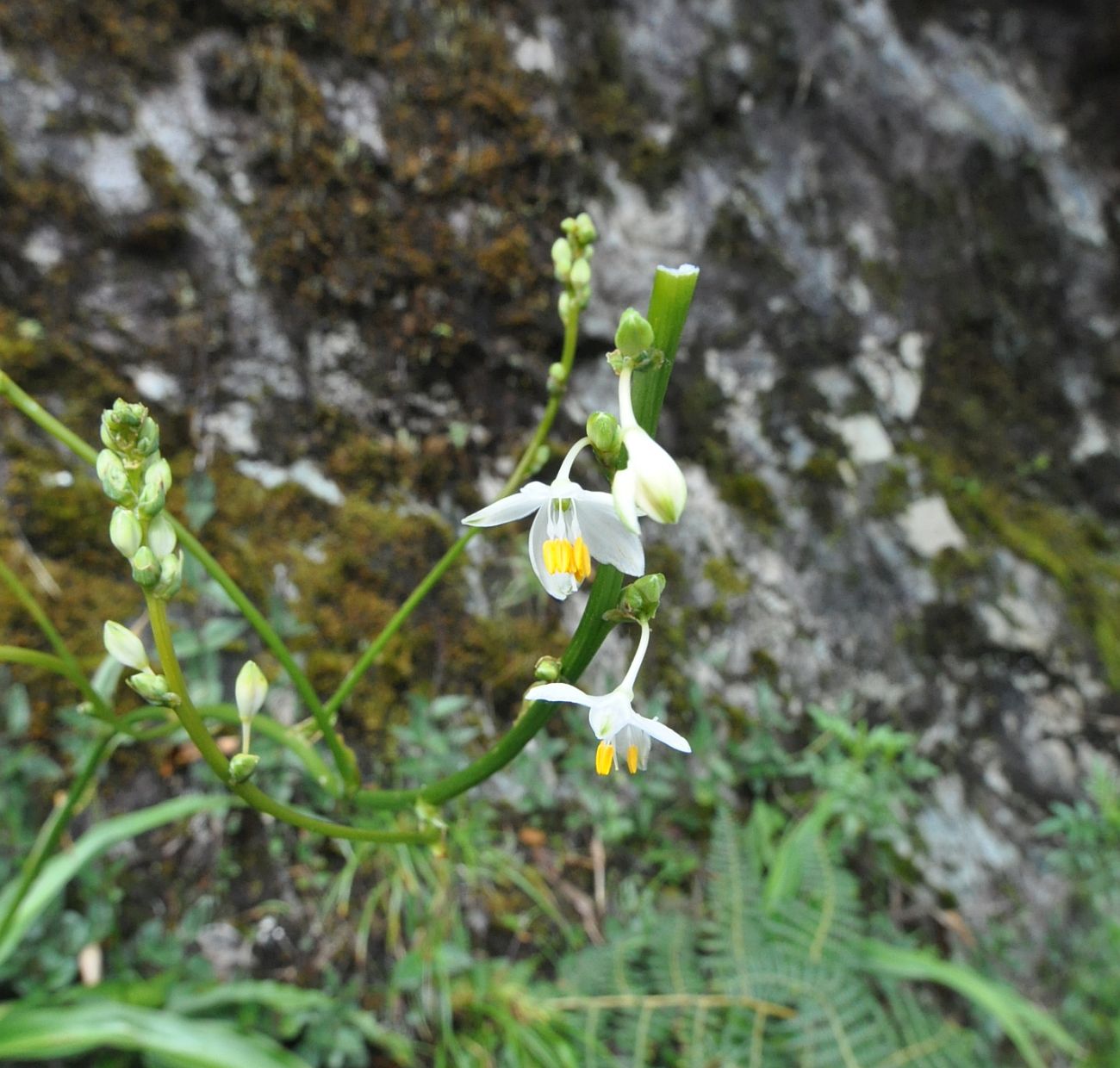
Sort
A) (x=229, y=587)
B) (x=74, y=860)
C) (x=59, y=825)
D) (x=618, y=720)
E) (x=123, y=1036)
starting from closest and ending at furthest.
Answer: (x=618, y=720) → (x=229, y=587) → (x=59, y=825) → (x=123, y=1036) → (x=74, y=860)

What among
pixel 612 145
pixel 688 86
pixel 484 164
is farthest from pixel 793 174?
pixel 484 164

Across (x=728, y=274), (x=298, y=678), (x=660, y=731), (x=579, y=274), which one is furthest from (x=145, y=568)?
(x=728, y=274)

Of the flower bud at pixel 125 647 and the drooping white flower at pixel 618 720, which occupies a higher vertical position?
the drooping white flower at pixel 618 720

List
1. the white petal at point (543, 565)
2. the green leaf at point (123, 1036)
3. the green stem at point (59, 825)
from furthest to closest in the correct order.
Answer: the green leaf at point (123, 1036) < the green stem at point (59, 825) < the white petal at point (543, 565)

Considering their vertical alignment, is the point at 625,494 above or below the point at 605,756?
above

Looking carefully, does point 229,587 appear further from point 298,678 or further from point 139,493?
point 139,493

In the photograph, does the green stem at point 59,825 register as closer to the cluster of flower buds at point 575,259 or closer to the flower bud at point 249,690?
the flower bud at point 249,690

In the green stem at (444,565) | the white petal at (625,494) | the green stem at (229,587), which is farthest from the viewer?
the green stem at (444,565)

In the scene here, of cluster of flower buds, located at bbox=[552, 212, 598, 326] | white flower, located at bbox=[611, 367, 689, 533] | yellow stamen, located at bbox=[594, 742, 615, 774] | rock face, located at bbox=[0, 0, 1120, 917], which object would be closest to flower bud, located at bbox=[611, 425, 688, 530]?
white flower, located at bbox=[611, 367, 689, 533]

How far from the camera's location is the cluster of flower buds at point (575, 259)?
122 centimetres

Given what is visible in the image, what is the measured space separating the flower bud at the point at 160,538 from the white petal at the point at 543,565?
1.35ft

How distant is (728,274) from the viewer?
315cm

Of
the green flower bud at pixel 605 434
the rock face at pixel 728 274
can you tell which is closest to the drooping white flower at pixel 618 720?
the green flower bud at pixel 605 434

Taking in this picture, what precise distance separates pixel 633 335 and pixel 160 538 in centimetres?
58
